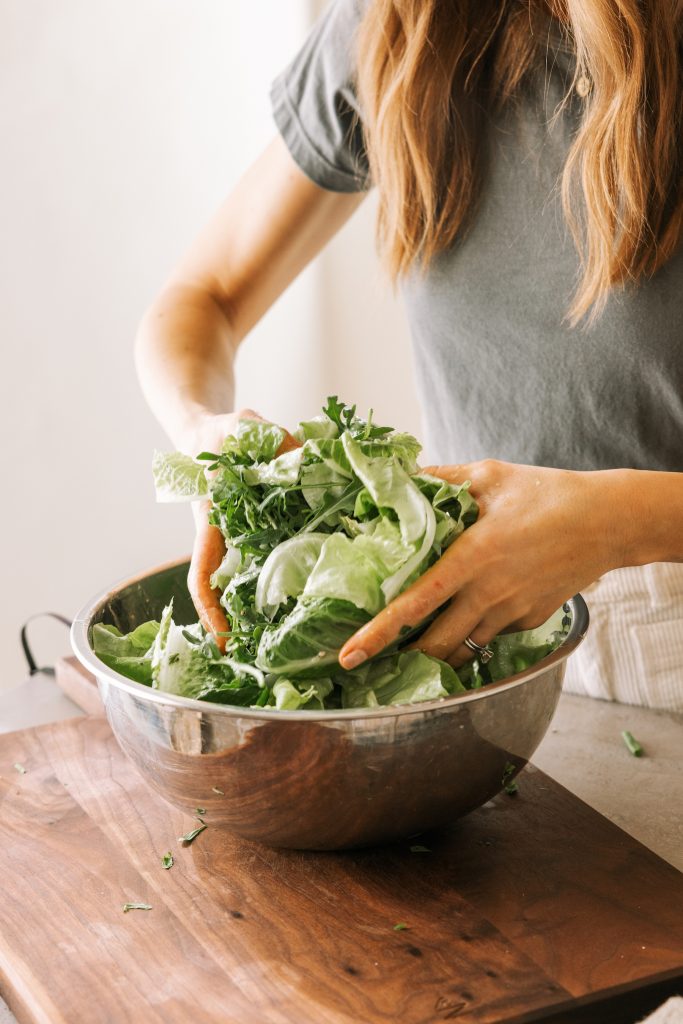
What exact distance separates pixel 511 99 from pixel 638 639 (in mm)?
724

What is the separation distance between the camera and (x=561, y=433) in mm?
1380

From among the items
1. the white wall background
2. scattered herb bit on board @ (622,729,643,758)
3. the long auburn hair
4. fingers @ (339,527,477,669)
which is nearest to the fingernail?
fingers @ (339,527,477,669)

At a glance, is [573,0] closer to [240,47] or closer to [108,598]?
[108,598]

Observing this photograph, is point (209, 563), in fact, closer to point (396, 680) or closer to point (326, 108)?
point (396, 680)

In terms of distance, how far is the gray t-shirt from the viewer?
128cm

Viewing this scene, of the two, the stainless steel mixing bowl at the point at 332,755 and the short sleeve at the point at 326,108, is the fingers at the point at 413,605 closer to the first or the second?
the stainless steel mixing bowl at the point at 332,755

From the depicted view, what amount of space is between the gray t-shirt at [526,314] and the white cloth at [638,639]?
0.15m

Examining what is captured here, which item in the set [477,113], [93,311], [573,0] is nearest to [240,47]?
[93,311]

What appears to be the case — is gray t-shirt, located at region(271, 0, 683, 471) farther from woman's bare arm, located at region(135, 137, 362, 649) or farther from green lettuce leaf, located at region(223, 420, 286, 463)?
green lettuce leaf, located at region(223, 420, 286, 463)

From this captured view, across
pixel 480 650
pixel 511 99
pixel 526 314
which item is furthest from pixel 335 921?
pixel 511 99

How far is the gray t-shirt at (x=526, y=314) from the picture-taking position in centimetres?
128

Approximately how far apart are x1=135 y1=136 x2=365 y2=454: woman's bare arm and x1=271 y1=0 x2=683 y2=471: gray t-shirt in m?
0.07

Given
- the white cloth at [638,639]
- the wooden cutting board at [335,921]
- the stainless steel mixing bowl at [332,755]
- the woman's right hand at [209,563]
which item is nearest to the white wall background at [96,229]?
the white cloth at [638,639]

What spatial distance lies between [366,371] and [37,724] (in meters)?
2.31
